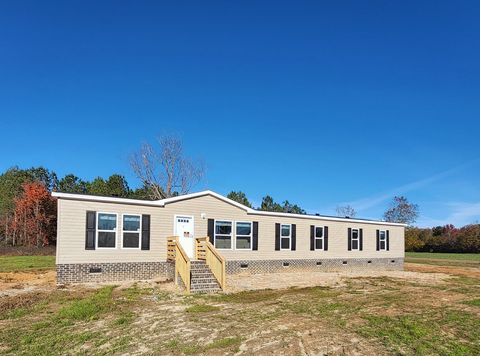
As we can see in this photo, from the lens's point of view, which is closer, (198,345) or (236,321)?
(198,345)

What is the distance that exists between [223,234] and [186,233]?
6.59 ft

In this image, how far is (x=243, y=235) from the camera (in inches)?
783

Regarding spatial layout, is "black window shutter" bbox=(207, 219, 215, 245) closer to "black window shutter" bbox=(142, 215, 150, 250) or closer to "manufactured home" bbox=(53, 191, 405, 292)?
"manufactured home" bbox=(53, 191, 405, 292)

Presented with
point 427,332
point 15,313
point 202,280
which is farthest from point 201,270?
point 427,332

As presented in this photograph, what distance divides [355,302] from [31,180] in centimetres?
4982

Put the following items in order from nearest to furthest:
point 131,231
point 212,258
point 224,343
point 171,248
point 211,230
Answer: point 224,343 < point 212,258 < point 131,231 < point 171,248 < point 211,230

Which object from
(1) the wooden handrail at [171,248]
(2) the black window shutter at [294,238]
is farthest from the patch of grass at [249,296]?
(2) the black window shutter at [294,238]

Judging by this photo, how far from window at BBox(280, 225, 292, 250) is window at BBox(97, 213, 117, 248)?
8.85m

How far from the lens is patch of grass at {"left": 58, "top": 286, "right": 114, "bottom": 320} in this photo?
932cm

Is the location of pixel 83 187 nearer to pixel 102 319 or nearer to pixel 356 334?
pixel 102 319

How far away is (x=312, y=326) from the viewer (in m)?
8.46

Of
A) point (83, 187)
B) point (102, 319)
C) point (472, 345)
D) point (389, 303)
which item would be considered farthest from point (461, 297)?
point (83, 187)

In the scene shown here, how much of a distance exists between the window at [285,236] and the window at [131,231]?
7.88 metres

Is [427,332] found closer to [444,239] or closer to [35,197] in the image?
[35,197]
